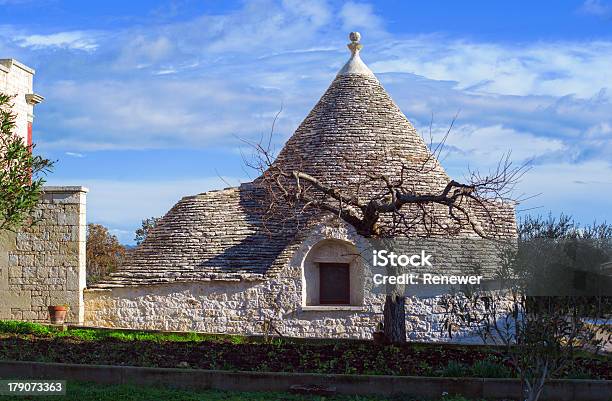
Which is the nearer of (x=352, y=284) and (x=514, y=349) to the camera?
(x=514, y=349)

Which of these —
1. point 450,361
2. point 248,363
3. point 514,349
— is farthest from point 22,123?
point 514,349

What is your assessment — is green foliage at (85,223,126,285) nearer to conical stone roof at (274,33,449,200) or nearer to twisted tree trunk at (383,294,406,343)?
conical stone roof at (274,33,449,200)

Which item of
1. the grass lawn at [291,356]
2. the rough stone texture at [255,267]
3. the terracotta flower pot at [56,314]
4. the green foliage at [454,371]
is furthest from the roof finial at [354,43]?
the green foliage at [454,371]

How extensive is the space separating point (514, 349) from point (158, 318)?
41.4ft

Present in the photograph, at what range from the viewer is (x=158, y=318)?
1947cm

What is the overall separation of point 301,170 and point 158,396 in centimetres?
1213

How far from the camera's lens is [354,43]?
78.4 feet

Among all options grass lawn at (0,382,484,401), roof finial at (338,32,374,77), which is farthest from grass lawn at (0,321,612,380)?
roof finial at (338,32,374,77)

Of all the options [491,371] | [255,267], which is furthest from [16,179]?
[491,371]

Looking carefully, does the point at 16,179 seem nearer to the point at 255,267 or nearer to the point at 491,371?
the point at 255,267

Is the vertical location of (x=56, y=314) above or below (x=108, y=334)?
above

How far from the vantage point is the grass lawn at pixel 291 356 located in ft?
34.2

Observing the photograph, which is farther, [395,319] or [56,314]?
[56,314]

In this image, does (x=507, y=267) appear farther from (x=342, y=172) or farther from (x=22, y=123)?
(x=22, y=123)
